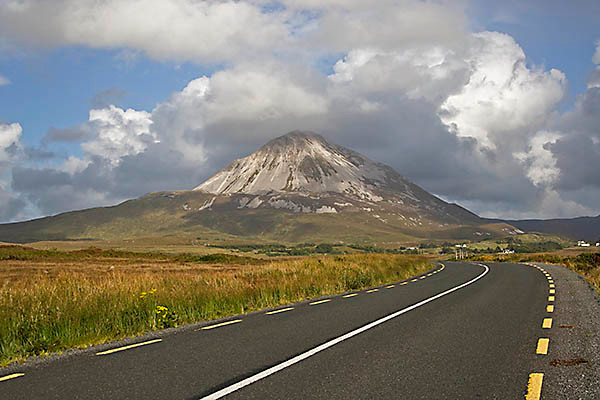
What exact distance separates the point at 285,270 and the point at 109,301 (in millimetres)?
13646

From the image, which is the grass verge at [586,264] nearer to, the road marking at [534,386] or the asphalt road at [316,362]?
the asphalt road at [316,362]

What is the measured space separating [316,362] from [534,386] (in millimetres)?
3190

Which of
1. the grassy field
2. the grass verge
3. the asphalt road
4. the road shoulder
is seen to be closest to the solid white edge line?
the asphalt road

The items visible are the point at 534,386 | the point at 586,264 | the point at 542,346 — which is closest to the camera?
the point at 534,386

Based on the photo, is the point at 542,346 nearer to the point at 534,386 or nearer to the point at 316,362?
the point at 534,386

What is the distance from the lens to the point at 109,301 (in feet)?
44.8

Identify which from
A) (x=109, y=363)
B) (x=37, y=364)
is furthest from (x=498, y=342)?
(x=37, y=364)

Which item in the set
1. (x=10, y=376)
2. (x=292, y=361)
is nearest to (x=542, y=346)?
(x=292, y=361)

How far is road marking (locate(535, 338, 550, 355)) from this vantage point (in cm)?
965

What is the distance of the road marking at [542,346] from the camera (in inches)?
380

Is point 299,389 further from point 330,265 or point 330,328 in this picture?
point 330,265

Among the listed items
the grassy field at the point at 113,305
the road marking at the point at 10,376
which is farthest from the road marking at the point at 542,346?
the road marking at the point at 10,376

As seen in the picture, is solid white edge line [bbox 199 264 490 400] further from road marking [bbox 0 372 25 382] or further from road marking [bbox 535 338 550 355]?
road marking [bbox 535 338 550 355]

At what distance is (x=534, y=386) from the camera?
743 cm
